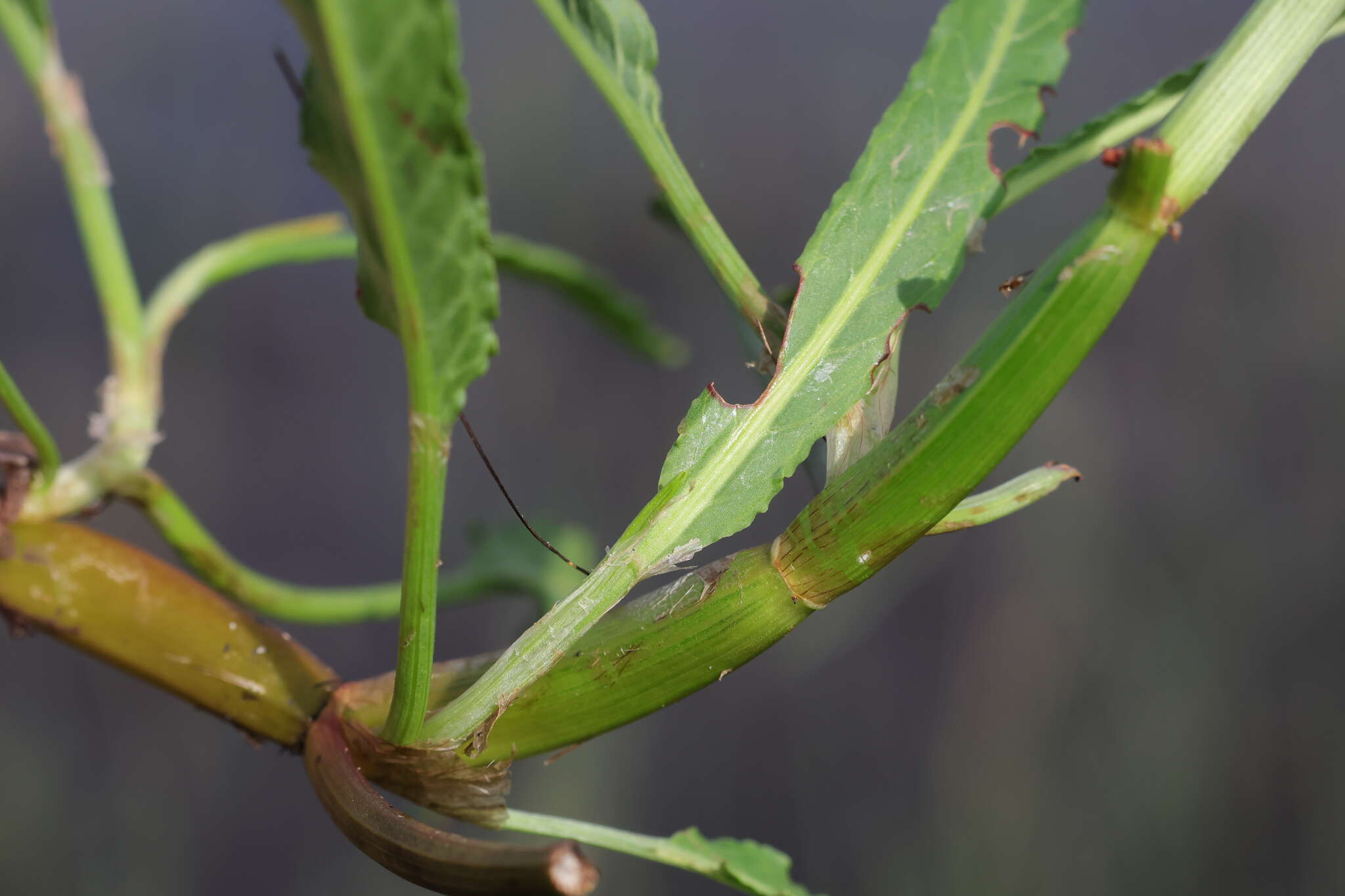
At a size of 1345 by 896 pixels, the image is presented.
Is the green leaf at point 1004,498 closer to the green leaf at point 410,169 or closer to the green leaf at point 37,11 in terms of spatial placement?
the green leaf at point 410,169

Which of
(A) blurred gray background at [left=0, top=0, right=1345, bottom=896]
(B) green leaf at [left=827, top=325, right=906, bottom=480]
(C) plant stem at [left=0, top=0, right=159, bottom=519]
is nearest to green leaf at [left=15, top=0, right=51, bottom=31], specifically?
(C) plant stem at [left=0, top=0, right=159, bottom=519]

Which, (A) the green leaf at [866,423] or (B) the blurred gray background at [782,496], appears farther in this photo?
(B) the blurred gray background at [782,496]

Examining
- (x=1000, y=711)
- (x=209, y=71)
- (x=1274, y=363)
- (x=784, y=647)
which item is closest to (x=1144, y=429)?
(x=1274, y=363)

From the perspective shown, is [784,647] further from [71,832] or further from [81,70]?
[81,70]

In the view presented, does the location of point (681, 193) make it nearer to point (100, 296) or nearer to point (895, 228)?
point (895, 228)

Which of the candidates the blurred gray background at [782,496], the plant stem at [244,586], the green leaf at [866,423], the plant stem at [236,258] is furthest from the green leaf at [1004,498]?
the blurred gray background at [782,496]

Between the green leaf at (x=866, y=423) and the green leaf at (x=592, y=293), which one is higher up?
the green leaf at (x=592, y=293)
